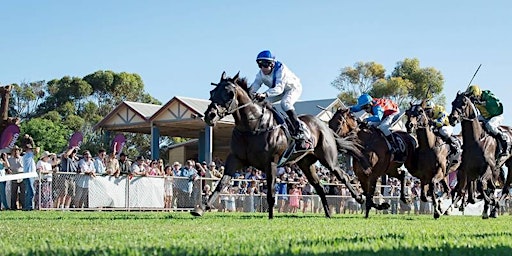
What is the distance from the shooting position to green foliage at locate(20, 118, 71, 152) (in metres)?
58.2

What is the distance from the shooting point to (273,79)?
12797 mm

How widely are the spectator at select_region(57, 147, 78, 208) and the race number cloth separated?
19.5 inches

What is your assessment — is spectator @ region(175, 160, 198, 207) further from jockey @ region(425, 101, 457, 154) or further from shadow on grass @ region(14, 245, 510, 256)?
shadow on grass @ region(14, 245, 510, 256)

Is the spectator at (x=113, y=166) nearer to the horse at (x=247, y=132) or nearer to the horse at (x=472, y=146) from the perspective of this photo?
the horse at (x=247, y=132)

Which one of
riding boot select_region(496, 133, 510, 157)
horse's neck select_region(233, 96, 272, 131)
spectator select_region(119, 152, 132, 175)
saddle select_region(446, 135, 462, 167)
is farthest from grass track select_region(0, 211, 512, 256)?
spectator select_region(119, 152, 132, 175)

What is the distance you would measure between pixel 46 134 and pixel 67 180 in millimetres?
41069

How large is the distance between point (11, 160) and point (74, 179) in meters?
1.66

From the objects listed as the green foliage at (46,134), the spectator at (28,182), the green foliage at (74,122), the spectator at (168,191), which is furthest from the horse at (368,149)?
the green foliage at (74,122)

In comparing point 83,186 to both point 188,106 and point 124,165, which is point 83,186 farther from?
point 188,106

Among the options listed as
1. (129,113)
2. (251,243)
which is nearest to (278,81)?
(251,243)

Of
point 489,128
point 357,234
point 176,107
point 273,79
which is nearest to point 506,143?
point 489,128

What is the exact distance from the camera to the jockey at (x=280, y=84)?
499 inches

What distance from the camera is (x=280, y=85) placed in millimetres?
12680

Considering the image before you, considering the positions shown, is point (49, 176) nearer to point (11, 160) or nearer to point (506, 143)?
point (11, 160)
